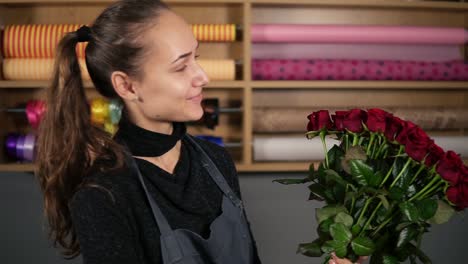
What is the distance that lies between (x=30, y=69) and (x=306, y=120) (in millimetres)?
1146

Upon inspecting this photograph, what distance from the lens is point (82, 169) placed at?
46.1 inches

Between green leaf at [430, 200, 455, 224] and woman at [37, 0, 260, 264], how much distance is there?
1.70 feet

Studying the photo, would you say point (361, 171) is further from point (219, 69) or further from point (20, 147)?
point (20, 147)

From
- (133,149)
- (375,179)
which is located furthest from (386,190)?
(133,149)

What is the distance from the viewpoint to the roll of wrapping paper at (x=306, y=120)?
2211 millimetres

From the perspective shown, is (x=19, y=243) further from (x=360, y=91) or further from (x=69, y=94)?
(x=360, y=91)

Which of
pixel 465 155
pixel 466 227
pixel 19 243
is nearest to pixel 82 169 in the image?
pixel 19 243

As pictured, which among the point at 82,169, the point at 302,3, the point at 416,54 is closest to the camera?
the point at 82,169

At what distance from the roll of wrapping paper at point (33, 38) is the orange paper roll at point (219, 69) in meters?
0.51

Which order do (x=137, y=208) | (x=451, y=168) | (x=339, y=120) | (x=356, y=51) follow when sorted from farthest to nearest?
(x=356, y=51)
(x=137, y=208)
(x=339, y=120)
(x=451, y=168)

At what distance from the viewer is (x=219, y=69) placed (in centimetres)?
213

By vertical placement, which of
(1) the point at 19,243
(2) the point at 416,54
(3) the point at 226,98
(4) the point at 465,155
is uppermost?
(2) the point at 416,54

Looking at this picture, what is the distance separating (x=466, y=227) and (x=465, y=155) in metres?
0.39

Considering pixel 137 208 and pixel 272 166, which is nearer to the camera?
pixel 137 208
